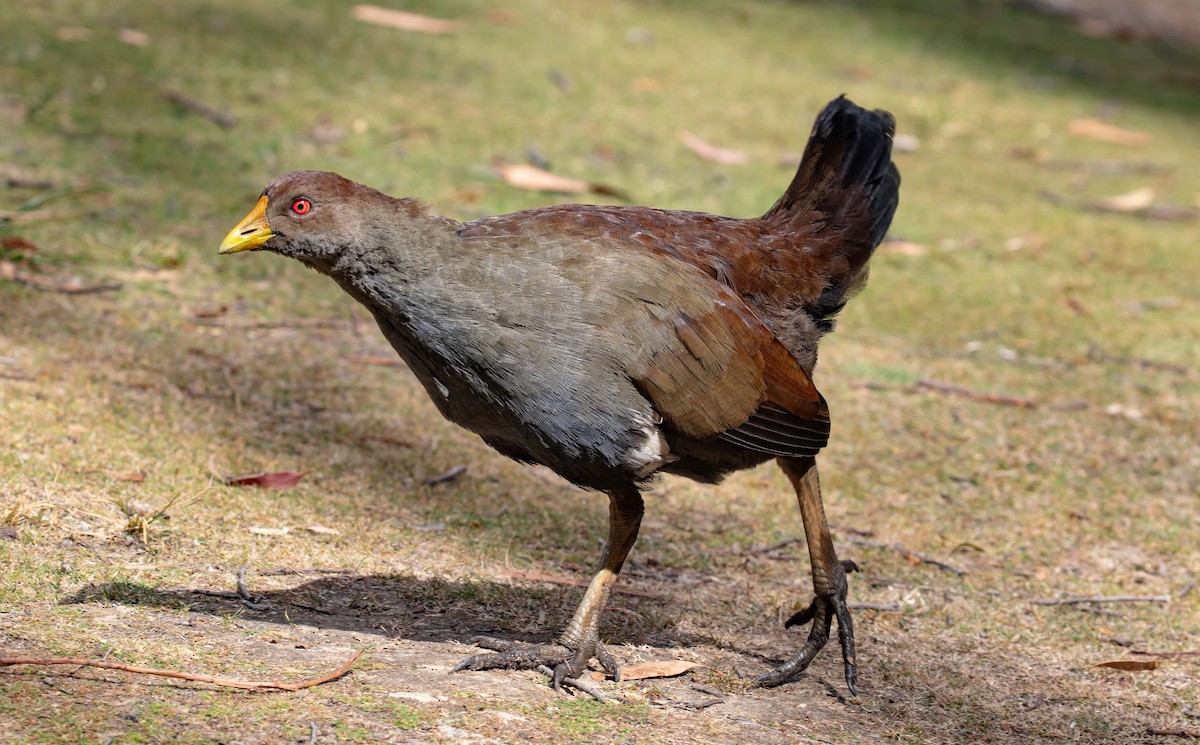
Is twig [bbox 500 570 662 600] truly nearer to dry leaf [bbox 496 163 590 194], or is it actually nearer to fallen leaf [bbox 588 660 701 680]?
fallen leaf [bbox 588 660 701 680]

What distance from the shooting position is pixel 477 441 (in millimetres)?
4961

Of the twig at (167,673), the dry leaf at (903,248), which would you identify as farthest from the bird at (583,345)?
the dry leaf at (903,248)

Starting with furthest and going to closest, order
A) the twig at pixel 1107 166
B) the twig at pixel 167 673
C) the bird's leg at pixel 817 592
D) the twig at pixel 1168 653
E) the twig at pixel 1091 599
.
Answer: the twig at pixel 1107 166 → the twig at pixel 1091 599 → the twig at pixel 1168 653 → the bird's leg at pixel 817 592 → the twig at pixel 167 673

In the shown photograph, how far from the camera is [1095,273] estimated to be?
7098 millimetres

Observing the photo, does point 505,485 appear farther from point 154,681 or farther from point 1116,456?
point 1116,456

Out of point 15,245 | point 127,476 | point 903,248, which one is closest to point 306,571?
point 127,476

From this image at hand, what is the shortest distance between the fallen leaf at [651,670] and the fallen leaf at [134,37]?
5.99 meters

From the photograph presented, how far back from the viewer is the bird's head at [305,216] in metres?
3.37

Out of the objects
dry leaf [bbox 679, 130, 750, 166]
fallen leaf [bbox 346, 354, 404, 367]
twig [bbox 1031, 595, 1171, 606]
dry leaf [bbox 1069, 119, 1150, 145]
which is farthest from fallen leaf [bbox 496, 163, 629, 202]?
dry leaf [bbox 1069, 119, 1150, 145]

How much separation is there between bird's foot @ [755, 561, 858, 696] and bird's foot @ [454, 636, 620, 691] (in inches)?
17.8

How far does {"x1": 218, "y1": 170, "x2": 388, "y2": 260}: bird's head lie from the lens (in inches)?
133

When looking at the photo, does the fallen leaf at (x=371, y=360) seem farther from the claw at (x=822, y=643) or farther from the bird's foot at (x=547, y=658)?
the claw at (x=822, y=643)

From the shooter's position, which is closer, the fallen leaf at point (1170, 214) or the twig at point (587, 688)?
the twig at point (587, 688)

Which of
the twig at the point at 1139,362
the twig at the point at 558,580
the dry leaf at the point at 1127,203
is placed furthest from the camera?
the dry leaf at the point at 1127,203
